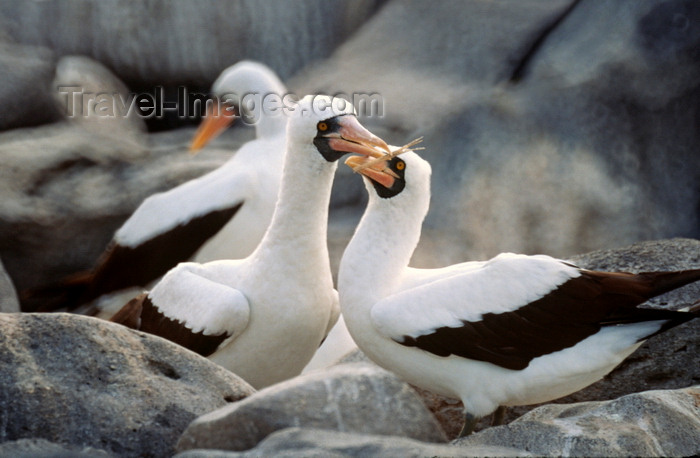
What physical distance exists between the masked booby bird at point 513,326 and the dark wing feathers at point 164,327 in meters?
0.93

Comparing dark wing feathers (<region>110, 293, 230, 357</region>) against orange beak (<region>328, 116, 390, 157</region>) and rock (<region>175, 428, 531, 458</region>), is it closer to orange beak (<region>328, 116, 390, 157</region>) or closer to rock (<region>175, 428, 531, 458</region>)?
orange beak (<region>328, 116, 390, 157</region>)

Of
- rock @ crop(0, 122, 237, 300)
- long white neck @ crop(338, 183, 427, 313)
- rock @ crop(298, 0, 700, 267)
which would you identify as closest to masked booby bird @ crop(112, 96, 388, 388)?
long white neck @ crop(338, 183, 427, 313)

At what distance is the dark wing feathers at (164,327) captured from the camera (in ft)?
17.5

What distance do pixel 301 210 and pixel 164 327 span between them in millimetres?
920

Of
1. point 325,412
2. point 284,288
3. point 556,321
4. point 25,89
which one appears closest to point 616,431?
point 556,321

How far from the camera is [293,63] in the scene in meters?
9.77

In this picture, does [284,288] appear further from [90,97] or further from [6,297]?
[90,97]

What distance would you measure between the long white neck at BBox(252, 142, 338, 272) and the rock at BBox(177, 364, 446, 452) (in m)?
1.93

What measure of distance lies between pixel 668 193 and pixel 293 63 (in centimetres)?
349

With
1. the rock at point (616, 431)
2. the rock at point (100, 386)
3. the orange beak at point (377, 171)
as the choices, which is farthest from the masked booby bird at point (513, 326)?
the rock at point (100, 386)

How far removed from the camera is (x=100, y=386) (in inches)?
160

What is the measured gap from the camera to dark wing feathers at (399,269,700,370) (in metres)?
4.54

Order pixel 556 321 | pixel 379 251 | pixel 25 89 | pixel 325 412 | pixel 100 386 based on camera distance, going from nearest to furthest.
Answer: pixel 325 412, pixel 100 386, pixel 556 321, pixel 379 251, pixel 25 89

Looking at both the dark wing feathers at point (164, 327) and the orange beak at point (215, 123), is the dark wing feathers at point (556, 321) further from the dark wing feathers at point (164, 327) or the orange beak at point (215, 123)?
the orange beak at point (215, 123)
